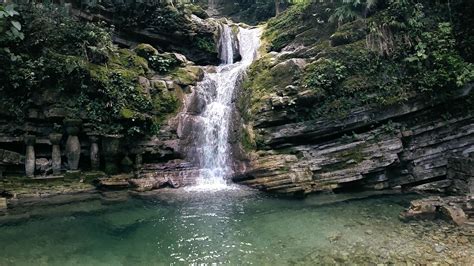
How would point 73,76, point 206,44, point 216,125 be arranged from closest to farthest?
1. point 73,76
2. point 216,125
3. point 206,44

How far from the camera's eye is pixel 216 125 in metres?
16.2

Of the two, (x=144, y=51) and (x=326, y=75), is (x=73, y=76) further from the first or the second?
(x=326, y=75)

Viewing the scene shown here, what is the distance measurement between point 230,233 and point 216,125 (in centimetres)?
719

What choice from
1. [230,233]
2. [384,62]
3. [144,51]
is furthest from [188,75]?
[230,233]

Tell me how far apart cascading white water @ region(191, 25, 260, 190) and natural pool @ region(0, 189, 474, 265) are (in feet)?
6.92

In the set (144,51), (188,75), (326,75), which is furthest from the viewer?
(188,75)

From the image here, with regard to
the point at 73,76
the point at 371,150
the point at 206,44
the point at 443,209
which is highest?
the point at 206,44

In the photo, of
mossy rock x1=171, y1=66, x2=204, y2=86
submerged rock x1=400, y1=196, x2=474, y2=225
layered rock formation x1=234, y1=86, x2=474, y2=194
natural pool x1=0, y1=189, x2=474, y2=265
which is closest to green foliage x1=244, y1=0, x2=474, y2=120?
layered rock formation x1=234, y1=86, x2=474, y2=194

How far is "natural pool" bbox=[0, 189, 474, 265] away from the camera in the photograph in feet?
26.8

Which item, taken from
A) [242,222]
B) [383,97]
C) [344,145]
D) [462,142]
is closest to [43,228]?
[242,222]

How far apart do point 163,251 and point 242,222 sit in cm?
278

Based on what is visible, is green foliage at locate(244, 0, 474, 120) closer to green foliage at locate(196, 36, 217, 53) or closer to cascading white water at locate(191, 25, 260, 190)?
cascading white water at locate(191, 25, 260, 190)

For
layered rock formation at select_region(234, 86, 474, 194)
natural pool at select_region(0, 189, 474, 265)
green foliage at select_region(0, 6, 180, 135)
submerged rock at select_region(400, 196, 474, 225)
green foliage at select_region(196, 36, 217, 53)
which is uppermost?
green foliage at select_region(196, 36, 217, 53)

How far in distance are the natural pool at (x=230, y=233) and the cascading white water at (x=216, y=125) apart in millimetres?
2108
